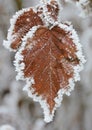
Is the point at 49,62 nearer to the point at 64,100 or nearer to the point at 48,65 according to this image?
the point at 48,65

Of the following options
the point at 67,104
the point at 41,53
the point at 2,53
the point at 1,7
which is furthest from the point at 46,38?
the point at 67,104

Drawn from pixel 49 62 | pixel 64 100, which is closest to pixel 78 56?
pixel 49 62

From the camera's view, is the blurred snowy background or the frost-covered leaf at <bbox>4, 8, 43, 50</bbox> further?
the blurred snowy background

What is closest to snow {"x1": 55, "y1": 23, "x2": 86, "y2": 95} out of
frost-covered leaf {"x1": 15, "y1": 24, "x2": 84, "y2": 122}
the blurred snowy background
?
frost-covered leaf {"x1": 15, "y1": 24, "x2": 84, "y2": 122}

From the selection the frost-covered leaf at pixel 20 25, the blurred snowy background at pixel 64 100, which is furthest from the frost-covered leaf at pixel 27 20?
the blurred snowy background at pixel 64 100

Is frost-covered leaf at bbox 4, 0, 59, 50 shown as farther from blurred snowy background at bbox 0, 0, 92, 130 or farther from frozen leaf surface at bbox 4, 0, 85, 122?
blurred snowy background at bbox 0, 0, 92, 130

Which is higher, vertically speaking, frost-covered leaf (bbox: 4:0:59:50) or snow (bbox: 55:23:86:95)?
frost-covered leaf (bbox: 4:0:59:50)

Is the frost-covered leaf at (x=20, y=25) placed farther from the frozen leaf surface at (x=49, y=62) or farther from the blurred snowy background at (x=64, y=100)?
the blurred snowy background at (x=64, y=100)
